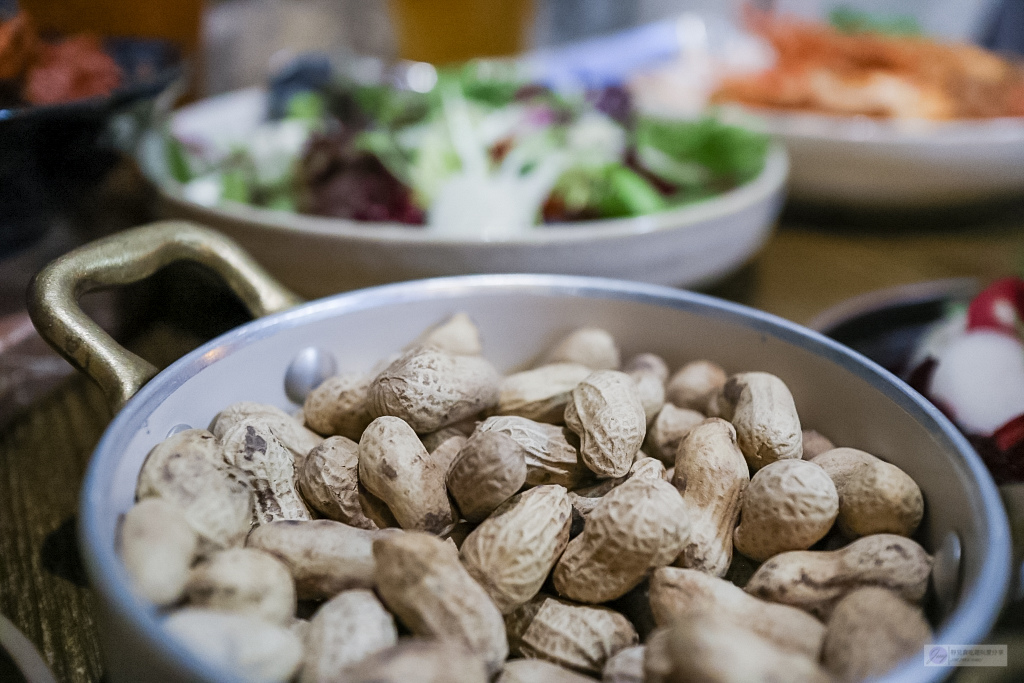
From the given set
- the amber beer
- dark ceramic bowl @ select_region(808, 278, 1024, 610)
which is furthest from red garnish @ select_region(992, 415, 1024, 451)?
the amber beer

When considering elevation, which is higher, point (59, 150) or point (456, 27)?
point (456, 27)

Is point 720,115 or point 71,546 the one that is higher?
point 720,115

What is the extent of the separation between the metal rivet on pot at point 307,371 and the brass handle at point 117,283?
4 centimetres

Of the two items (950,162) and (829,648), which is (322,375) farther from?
(950,162)

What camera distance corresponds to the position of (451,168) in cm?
110

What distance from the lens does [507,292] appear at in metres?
0.52

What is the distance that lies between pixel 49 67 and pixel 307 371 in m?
0.48

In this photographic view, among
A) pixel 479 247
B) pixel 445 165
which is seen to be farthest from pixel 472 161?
pixel 479 247

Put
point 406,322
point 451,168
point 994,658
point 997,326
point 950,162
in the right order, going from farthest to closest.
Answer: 1. point 451,168
2. point 950,162
3. point 997,326
4. point 406,322
5. point 994,658

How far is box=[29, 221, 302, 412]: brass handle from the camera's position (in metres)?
0.38

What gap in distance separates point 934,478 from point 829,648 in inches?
4.5

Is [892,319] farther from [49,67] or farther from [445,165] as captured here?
[49,67]

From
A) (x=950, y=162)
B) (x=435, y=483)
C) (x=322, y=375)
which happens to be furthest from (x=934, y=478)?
(x=950, y=162)

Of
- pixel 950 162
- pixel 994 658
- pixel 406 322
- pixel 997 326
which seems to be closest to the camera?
pixel 994 658
